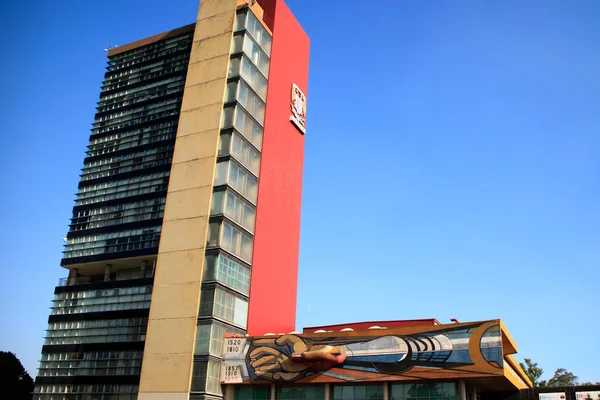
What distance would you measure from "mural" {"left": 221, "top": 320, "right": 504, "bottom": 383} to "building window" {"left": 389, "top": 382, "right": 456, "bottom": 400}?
1225 millimetres

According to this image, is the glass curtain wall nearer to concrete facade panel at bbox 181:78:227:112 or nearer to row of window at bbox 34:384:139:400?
concrete facade panel at bbox 181:78:227:112

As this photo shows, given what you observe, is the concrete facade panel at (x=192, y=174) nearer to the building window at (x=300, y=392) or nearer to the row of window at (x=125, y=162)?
the row of window at (x=125, y=162)

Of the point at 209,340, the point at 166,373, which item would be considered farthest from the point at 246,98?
the point at 166,373

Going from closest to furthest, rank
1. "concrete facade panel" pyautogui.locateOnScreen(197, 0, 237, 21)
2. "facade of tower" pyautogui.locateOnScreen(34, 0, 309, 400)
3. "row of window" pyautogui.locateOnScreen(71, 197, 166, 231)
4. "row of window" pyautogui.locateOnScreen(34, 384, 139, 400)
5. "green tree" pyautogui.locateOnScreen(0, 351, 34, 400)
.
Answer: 1. "facade of tower" pyautogui.locateOnScreen(34, 0, 309, 400)
2. "row of window" pyautogui.locateOnScreen(34, 384, 139, 400)
3. "row of window" pyautogui.locateOnScreen(71, 197, 166, 231)
4. "concrete facade panel" pyautogui.locateOnScreen(197, 0, 237, 21)
5. "green tree" pyautogui.locateOnScreen(0, 351, 34, 400)

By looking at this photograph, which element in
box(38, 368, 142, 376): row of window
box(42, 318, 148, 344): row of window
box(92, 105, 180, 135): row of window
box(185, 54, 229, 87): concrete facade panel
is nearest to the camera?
box(38, 368, 142, 376): row of window

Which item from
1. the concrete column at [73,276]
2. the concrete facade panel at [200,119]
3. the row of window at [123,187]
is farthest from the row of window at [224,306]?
the concrete column at [73,276]

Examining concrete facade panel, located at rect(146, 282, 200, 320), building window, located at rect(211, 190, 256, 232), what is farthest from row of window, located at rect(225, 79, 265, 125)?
concrete facade panel, located at rect(146, 282, 200, 320)

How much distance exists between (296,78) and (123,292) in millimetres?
36615

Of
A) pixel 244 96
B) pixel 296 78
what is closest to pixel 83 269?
pixel 244 96

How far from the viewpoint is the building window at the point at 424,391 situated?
49.6 metres

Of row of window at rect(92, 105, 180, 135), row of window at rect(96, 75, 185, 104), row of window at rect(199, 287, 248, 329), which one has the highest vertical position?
Answer: row of window at rect(96, 75, 185, 104)

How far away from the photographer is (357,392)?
5322 cm

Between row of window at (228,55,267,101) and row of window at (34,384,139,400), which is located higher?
row of window at (228,55,267,101)

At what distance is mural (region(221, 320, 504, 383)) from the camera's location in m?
48.8
